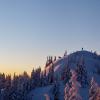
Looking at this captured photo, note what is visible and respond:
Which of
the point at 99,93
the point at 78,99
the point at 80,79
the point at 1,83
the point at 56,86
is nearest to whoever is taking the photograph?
the point at 78,99

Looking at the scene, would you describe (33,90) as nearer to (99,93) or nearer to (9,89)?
(9,89)

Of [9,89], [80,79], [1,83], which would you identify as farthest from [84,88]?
[9,89]

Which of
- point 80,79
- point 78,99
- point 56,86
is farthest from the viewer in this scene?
point 80,79

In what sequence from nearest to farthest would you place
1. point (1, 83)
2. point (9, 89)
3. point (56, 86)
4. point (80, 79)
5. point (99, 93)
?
point (99, 93)
point (9, 89)
point (56, 86)
point (80, 79)
point (1, 83)

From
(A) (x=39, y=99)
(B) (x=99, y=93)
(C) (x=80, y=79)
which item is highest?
(B) (x=99, y=93)

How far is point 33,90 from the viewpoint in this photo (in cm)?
19912

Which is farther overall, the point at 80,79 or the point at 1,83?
the point at 1,83

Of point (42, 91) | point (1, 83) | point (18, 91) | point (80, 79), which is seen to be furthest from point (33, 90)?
point (18, 91)

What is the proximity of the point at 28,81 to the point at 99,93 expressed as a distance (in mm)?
170113

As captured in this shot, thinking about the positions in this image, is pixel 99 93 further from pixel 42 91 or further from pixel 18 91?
pixel 42 91

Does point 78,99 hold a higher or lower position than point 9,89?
higher

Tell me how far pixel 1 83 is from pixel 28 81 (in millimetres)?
16271

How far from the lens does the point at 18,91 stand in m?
142

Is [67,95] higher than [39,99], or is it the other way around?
[67,95]
